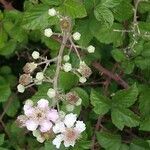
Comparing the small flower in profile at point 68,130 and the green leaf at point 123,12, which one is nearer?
the small flower in profile at point 68,130

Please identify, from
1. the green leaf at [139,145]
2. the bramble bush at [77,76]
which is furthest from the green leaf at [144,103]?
the green leaf at [139,145]

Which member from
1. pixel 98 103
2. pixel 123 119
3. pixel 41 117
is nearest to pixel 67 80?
pixel 98 103

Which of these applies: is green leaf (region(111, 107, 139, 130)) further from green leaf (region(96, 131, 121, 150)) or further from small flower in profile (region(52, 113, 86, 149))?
small flower in profile (region(52, 113, 86, 149))

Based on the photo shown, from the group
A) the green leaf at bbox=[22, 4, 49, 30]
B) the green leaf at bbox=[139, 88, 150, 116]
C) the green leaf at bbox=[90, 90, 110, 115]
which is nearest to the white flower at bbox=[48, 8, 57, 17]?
the green leaf at bbox=[22, 4, 49, 30]

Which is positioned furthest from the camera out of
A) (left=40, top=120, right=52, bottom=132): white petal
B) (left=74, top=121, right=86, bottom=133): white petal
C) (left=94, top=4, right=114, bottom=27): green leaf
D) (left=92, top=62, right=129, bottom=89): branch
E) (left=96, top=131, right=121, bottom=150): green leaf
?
(left=92, top=62, right=129, bottom=89): branch

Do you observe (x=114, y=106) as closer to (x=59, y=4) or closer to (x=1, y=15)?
(x=59, y=4)

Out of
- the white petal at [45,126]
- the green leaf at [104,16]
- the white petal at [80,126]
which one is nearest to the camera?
the white petal at [45,126]

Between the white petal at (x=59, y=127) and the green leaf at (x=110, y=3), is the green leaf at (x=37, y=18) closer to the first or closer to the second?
the green leaf at (x=110, y=3)
